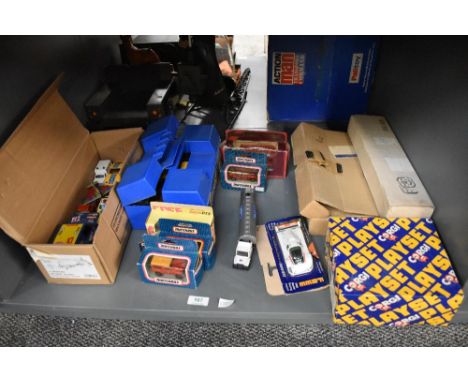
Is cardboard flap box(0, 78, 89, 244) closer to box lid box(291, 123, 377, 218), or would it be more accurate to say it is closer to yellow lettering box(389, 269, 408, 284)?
box lid box(291, 123, 377, 218)

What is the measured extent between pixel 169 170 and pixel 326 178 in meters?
0.64

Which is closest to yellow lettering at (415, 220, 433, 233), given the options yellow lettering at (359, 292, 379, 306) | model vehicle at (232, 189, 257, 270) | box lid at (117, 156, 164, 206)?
yellow lettering at (359, 292, 379, 306)

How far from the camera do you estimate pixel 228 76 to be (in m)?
2.09

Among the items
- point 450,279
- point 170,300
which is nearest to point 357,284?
point 450,279

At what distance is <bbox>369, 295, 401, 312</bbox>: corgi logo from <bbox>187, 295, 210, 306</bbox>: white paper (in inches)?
20.7

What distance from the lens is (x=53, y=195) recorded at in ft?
4.09

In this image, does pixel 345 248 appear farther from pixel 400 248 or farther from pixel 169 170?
pixel 169 170

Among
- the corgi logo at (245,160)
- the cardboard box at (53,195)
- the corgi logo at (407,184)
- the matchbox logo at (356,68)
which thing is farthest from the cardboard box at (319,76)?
the cardboard box at (53,195)

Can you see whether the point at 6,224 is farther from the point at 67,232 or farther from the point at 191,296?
the point at 191,296

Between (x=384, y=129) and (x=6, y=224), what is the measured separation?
4.90ft

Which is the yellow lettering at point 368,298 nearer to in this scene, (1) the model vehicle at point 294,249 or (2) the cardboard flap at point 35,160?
(1) the model vehicle at point 294,249

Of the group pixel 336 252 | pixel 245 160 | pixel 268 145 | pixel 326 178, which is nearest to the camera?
pixel 336 252

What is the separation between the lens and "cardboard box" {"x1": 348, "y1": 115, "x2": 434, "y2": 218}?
3.95 ft

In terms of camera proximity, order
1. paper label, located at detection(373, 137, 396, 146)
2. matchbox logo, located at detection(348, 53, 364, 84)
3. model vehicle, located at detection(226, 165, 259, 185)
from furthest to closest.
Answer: matchbox logo, located at detection(348, 53, 364, 84) < model vehicle, located at detection(226, 165, 259, 185) < paper label, located at detection(373, 137, 396, 146)
